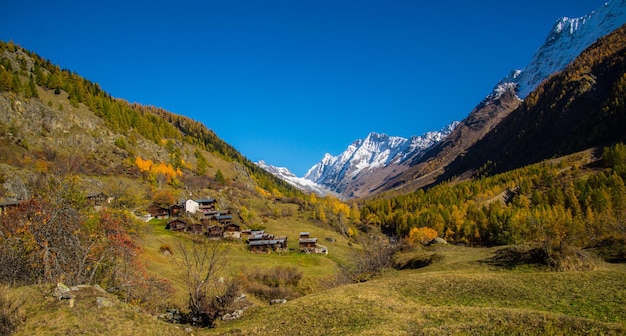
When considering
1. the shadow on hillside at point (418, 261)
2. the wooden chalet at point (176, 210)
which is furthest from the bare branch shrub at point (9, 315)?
the wooden chalet at point (176, 210)

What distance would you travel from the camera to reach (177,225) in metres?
112

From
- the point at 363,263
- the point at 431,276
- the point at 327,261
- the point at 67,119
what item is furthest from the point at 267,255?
the point at 67,119

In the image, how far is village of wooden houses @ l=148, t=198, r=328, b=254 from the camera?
360ft

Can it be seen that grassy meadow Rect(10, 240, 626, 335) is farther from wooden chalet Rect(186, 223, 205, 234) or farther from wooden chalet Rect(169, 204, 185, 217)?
wooden chalet Rect(169, 204, 185, 217)

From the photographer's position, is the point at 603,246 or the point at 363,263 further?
the point at 363,263

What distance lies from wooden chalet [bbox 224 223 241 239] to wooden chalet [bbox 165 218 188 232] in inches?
553

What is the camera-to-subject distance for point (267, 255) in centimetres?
10119

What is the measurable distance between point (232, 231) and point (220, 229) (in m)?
4.93

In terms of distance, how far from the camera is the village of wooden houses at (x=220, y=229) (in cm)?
10966

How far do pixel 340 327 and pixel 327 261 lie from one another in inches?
3218

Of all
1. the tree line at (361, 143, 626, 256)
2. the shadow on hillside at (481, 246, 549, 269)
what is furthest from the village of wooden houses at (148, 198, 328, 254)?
the shadow on hillside at (481, 246, 549, 269)

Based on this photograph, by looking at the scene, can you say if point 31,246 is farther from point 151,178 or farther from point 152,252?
point 151,178

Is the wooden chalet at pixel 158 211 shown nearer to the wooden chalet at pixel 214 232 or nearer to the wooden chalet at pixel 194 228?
the wooden chalet at pixel 194 228

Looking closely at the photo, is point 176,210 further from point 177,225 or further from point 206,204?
point 177,225
